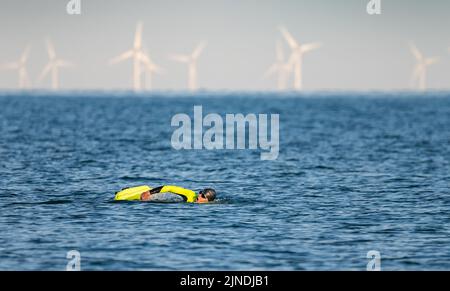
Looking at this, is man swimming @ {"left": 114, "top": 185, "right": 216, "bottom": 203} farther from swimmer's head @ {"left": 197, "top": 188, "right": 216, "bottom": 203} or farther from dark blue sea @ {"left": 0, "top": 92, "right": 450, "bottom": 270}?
dark blue sea @ {"left": 0, "top": 92, "right": 450, "bottom": 270}

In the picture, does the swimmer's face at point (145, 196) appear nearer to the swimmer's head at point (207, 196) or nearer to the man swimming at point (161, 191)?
the man swimming at point (161, 191)

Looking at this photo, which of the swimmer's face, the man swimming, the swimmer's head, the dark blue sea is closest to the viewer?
the dark blue sea

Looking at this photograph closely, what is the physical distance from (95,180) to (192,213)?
13114 millimetres

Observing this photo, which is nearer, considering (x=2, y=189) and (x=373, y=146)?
(x=2, y=189)

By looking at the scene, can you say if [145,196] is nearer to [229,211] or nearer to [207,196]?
[207,196]

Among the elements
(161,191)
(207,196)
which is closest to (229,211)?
(207,196)

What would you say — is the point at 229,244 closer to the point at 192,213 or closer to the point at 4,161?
the point at 192,213

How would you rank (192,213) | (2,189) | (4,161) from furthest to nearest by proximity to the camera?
1. (4,161)
2. (2,189)
3. (192,213)

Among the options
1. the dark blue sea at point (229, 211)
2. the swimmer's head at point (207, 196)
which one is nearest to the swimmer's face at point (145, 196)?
the dark blue sea at point (229, 211)

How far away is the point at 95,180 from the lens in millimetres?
52125

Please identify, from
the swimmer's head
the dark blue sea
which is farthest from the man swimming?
the dark blue sea
